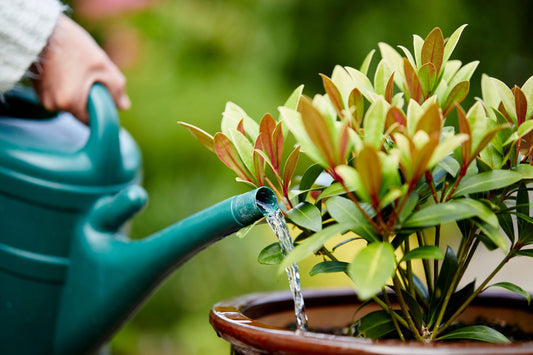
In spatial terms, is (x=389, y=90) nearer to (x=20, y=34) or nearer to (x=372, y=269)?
(x=372, y=269)

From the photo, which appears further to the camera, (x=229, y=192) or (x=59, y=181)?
(x=229, y=192)

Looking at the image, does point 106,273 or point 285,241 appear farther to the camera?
point 106,273

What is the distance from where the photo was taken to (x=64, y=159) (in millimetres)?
791

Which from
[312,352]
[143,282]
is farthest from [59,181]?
[312,352]

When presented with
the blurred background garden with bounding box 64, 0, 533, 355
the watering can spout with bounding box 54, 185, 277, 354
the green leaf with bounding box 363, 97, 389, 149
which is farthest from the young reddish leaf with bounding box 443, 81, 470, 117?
the blurred background garden with bounding box 64, 0, 533, 355

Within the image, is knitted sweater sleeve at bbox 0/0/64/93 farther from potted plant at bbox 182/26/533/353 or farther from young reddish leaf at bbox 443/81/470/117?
young reddish leaf at bbox 443/81/470/117

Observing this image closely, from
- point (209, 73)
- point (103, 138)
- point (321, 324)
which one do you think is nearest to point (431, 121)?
point (321, 324)

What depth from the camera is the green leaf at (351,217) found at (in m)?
0.44

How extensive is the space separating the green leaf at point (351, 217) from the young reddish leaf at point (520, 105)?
0.19 meters

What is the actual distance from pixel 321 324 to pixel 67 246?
15.0 inches

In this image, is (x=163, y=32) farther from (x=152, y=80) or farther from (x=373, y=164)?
(x=373, y=164)

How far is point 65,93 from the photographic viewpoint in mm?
842

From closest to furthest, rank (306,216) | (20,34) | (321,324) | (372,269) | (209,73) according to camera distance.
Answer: (372,269) → (306,216) → (321,324) → (20,34) → (209,73)

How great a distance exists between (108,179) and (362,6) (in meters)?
1.45
